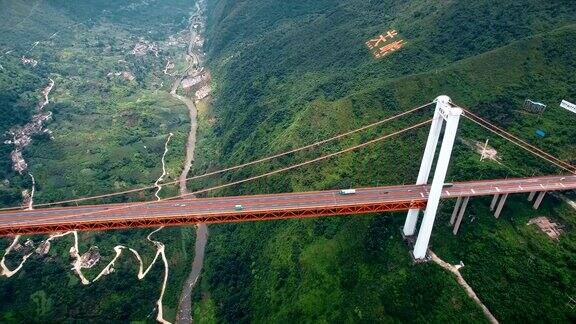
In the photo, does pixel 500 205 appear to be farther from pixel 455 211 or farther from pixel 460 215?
pixel 455 211

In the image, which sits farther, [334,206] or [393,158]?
[393,158]

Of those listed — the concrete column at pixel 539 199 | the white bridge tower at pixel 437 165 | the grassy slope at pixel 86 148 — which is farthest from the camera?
the grassy slope at pixel 86 148

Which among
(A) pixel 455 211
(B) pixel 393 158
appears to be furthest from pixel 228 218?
(B) pixel 393 158

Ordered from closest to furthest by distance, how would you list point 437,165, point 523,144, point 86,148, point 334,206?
1. point 437,165
2. point 334,206
3. point 523,144
4. point 86,148

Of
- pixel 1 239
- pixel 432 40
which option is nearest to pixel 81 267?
pixel 1 239

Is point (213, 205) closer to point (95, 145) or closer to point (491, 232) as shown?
point (491, 232)

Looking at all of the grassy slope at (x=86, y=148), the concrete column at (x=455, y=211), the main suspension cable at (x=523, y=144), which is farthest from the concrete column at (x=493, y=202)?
the grassy slope at (x=86, y=148)

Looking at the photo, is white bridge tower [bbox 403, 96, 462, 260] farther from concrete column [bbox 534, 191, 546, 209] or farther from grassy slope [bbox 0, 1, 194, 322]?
grassy slope [bbox 0, 1, 194, 322]

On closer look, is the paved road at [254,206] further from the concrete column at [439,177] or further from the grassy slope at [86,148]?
the grassy slope at [86,148]
